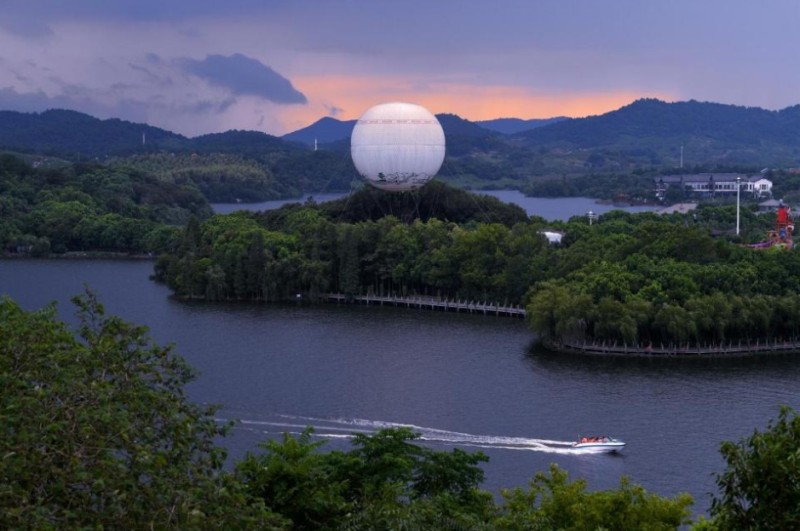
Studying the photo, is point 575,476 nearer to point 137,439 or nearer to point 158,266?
point 137,439

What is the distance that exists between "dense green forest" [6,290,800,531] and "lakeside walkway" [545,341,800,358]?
20338 millimetres

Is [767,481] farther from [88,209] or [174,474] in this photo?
[88,209]

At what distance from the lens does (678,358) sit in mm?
35406

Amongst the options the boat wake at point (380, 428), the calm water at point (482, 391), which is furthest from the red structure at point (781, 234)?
the boat wake at point (380, 428)

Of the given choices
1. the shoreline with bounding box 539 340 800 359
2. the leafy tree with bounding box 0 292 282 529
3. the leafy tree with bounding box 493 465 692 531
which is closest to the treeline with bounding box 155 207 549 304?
the shoreline with bounding box 539 340 800 359

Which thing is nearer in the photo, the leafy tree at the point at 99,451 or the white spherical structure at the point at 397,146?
the leafy tree at the point at 99,451

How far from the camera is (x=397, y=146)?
57281mm

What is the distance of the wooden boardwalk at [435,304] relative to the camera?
147ft

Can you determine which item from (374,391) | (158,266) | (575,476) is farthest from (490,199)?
(575,476)

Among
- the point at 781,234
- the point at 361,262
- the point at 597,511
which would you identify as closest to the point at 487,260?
the point at 361,262

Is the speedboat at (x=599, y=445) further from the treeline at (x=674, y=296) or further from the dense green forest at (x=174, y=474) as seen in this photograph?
the treeline at (x=674, y=296)

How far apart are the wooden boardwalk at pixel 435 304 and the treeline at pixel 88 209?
1997cm

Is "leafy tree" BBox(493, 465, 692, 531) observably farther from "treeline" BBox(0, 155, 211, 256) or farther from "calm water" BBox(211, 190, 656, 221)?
"calm water" BBox(211, 190, 656, 221)

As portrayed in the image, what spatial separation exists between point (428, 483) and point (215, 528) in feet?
25.2
